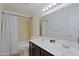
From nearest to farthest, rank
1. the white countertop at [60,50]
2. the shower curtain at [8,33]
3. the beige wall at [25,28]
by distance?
1. the white countertop at [60,50]
2. the beige wall at [25,28]
3. the shower curtain at [8,33]

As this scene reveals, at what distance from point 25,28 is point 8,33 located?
2.09 ft

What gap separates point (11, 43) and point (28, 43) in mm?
624

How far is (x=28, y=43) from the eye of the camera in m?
1.90

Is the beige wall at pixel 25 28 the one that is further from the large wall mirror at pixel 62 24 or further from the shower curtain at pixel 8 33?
the large wall mirror at pixel 62 24

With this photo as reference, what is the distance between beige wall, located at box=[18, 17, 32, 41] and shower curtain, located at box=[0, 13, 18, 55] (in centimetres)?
19

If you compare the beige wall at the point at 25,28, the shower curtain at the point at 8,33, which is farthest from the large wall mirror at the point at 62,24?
the shower curtain at the point at 8,33

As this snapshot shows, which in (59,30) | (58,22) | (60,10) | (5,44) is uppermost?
(60,10)

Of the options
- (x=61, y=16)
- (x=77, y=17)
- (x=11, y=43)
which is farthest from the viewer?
(x=11, y=43)

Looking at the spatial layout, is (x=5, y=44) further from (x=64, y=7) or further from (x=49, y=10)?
(x=64, y=7)

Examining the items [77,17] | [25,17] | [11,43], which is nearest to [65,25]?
[77,17]

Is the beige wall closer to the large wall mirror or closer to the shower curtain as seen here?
the shower curtain

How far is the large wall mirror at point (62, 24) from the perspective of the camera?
5.25 feet

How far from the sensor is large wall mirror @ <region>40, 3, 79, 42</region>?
160 centimetres

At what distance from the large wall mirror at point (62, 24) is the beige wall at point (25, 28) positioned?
0.50 metres
